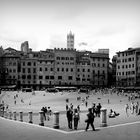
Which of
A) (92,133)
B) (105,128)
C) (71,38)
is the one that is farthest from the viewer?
(71,38)

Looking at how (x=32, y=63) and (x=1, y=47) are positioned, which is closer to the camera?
(x=32, y=63)

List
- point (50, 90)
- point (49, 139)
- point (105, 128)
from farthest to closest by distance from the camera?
1. point (50, 90)
2. point (105, 128)
3. point (49, 139)

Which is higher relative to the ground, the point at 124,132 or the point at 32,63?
the point at 32,63

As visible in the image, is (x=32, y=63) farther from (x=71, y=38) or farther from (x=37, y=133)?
(x=37, y=133)

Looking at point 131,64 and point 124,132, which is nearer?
point 124,132

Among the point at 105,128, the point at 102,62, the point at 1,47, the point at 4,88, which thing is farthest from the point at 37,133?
the point at 1,47

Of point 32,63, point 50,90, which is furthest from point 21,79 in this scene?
point 50,90

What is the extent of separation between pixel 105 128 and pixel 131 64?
7161cm

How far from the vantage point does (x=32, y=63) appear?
90.8 meters

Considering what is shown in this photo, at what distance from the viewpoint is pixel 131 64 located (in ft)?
281

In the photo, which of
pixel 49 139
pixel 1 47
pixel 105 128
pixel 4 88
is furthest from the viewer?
pixel 1 47

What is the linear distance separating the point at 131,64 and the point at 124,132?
238 feet

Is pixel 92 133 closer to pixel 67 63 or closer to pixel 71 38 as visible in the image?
pixel 67 63

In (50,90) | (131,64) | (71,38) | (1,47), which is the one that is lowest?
(50,90)
